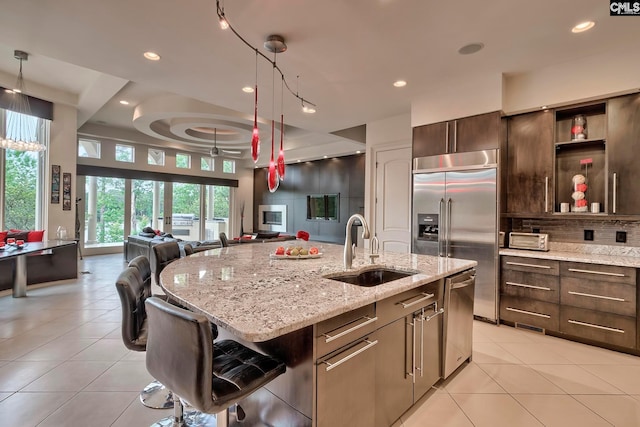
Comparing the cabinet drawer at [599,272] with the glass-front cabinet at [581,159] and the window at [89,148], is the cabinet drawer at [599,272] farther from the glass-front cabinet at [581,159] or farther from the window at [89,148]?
the window at [89,148]

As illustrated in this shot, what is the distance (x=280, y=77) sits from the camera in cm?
365

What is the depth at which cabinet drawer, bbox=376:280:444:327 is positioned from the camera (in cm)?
169

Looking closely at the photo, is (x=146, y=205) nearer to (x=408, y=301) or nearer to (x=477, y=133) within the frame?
(x=477, y=133)

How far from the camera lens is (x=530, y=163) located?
11.6ft

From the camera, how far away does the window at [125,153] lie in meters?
8.55

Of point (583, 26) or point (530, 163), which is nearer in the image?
point (583, 26)

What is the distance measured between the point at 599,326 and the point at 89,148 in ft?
34.8

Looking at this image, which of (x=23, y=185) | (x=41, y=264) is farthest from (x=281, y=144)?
(x=23, y=185)

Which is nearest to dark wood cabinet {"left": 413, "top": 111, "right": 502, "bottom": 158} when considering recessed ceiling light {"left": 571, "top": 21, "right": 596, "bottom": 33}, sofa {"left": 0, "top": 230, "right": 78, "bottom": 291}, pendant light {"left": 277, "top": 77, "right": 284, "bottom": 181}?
recessed ceiling light {"left": 571, "top": 21, "right": 596, "bottom": 33}

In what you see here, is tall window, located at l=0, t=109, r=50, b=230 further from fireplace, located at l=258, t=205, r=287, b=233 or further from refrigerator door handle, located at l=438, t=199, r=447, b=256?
refrigerator door handle, located at l=438, t=199, r=447, b=256

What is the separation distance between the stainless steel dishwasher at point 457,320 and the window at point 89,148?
935 cm

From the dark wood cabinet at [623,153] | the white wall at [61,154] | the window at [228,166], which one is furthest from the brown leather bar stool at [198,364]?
the window at [228,166]

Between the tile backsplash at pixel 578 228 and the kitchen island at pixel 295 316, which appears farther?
the tile backsplash at pixel 578 228

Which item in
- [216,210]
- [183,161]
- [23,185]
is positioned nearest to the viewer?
[23,185]
